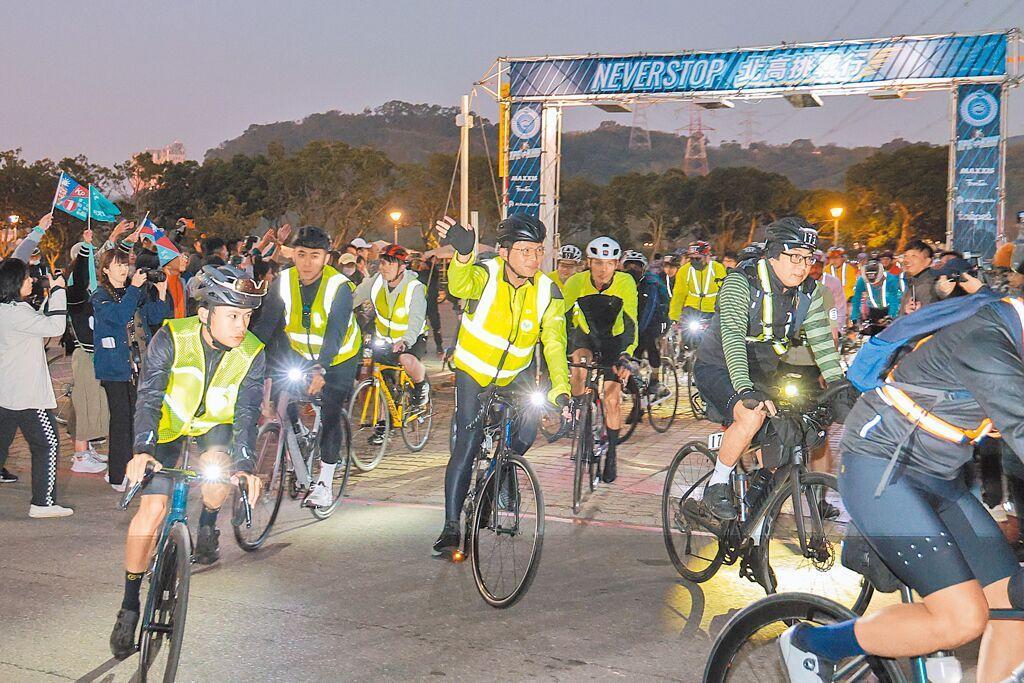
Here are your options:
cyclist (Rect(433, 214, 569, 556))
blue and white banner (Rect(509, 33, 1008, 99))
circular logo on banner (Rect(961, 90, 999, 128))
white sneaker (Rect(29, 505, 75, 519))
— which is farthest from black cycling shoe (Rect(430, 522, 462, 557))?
circular logo on banner (Rect(961, 90, 999, 128))

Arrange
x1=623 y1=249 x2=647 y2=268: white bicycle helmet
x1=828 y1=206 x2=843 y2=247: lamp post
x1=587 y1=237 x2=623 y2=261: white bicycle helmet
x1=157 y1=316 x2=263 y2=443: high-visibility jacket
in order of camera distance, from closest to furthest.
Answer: x1=157 y1=316 x2=263 y2=443: high-visibility jacket < x1=587 y1=237 x2=623 y2=261: white bicycle helmet < x1=623 y1=249 x2=647 y2=268: white bicycle helmet < x1=828 y1=206 x2=843 y2=247: lamp post

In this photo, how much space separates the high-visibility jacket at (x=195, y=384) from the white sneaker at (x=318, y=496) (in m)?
2.53

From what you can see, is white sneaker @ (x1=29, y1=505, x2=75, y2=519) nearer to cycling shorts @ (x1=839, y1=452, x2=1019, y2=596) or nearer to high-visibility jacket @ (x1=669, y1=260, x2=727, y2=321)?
cycling shorts @ (x1=839, y1=452, x2=1019, y2=596)

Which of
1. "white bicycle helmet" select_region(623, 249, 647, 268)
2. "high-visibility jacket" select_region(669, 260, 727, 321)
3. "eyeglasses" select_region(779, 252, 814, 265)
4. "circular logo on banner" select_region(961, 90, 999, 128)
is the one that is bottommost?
"high-visibility jacket" select_region(669, 260, 727, 321)

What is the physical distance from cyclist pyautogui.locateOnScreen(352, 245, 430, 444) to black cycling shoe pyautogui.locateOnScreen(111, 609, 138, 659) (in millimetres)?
5869

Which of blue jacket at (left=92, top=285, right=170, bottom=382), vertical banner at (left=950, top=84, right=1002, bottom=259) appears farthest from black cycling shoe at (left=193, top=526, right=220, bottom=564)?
vertical banner at (left=950, top=84, right=1002, bottom=259)

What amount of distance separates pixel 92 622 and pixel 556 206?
2053 centimetres

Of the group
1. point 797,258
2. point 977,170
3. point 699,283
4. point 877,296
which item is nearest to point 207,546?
point 797,258

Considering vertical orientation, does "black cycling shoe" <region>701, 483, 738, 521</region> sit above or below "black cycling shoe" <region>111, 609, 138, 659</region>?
above

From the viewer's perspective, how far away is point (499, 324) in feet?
20.6

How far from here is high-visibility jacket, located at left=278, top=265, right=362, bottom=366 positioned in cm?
774

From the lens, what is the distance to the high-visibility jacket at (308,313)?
25.4ft

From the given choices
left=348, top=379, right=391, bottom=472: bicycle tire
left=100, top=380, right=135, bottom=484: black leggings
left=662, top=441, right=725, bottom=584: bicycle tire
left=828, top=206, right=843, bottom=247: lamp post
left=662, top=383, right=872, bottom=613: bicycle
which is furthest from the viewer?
left=828, top=206, right=843, bottom=247: lamp post

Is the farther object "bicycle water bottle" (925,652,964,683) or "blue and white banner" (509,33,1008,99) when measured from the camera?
"blue and white banner" (509,33,1008,99)
